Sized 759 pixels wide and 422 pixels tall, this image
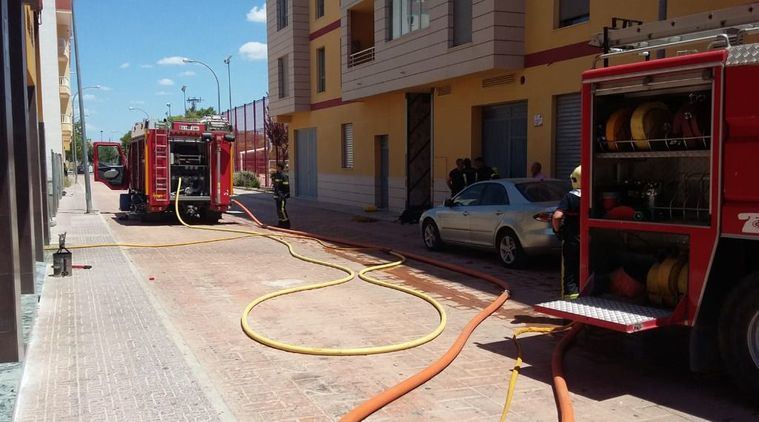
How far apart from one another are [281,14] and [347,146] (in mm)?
9402

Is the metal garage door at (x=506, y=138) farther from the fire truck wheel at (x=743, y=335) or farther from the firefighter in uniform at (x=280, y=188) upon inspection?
the fire truck wheel at (x=743, y=335)

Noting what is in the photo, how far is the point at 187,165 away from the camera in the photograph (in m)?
18.8

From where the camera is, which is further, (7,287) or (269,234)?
(269,234)

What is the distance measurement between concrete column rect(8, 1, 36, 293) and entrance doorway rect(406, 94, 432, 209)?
46.8 ft

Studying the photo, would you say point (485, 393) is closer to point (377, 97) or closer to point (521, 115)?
point (521, 115)

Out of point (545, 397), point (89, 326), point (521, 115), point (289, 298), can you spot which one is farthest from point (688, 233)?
point (521, 115)

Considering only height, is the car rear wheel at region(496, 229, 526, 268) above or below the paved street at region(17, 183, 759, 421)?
above

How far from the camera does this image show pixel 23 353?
552 cm

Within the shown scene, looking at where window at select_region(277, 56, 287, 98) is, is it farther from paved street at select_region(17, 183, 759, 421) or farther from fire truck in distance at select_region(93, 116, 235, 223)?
paved street at select_region(17, 183, 759, 421)

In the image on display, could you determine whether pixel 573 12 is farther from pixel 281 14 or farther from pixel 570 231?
pixel 281 14

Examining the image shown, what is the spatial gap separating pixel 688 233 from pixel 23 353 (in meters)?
5.42

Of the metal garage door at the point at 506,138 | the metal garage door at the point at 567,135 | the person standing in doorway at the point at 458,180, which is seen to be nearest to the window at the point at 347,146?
the metal garage door at the point at 506,138

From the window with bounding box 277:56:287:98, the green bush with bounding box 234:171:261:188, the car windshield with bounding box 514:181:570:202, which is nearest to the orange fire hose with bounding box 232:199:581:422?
the car windshield with bounding box 514:181:570:202

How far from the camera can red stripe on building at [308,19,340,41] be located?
26.9 m
